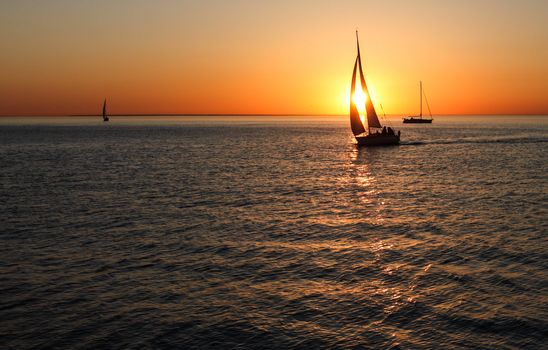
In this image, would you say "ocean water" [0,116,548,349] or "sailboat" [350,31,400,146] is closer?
"ocean water" [0,116,548,349]

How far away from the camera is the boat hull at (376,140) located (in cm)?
8488

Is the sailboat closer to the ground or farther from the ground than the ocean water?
farther from the ground

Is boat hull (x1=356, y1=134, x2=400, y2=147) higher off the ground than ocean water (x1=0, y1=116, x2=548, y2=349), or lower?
higher

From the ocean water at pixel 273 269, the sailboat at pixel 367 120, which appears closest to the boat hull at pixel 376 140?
the sailboat at pixel 367 120

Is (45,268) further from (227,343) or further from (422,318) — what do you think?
(422,318)

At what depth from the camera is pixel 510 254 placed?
19.8 meters

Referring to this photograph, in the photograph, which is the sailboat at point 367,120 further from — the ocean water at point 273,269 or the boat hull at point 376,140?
the ocean water at point 273,269

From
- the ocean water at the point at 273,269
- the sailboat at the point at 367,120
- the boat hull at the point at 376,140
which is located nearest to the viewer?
the ocean water at the point at 273,269

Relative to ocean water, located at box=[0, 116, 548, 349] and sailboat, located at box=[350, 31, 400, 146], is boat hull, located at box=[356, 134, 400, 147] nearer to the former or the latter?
sailboat, located at box=[350, 31, 400, 146]

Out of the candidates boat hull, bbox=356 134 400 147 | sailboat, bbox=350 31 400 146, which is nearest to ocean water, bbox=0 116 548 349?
sailboat, bbox=350 31 400 146

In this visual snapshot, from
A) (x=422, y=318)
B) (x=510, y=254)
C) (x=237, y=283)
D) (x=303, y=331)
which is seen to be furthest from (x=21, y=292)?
(x=510, y=254)

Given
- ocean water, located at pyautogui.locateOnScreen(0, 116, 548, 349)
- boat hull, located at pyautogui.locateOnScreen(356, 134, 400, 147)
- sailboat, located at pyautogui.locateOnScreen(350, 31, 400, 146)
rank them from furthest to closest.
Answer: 1. boat hull, located at pyautogui.locateOnScreen(356, 134, 400, 147)
2. sailboat, located at pyautogui.locateOnScreen(350, 31, 400, 146)
3. ocean water, located at pyautogui.locateOnScreen(0, 116, 548, 349)

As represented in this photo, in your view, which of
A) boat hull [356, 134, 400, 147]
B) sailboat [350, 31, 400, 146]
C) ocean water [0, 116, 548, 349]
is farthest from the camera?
boat hull [356, 134, 400, 147]

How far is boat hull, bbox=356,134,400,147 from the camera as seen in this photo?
8488cm
